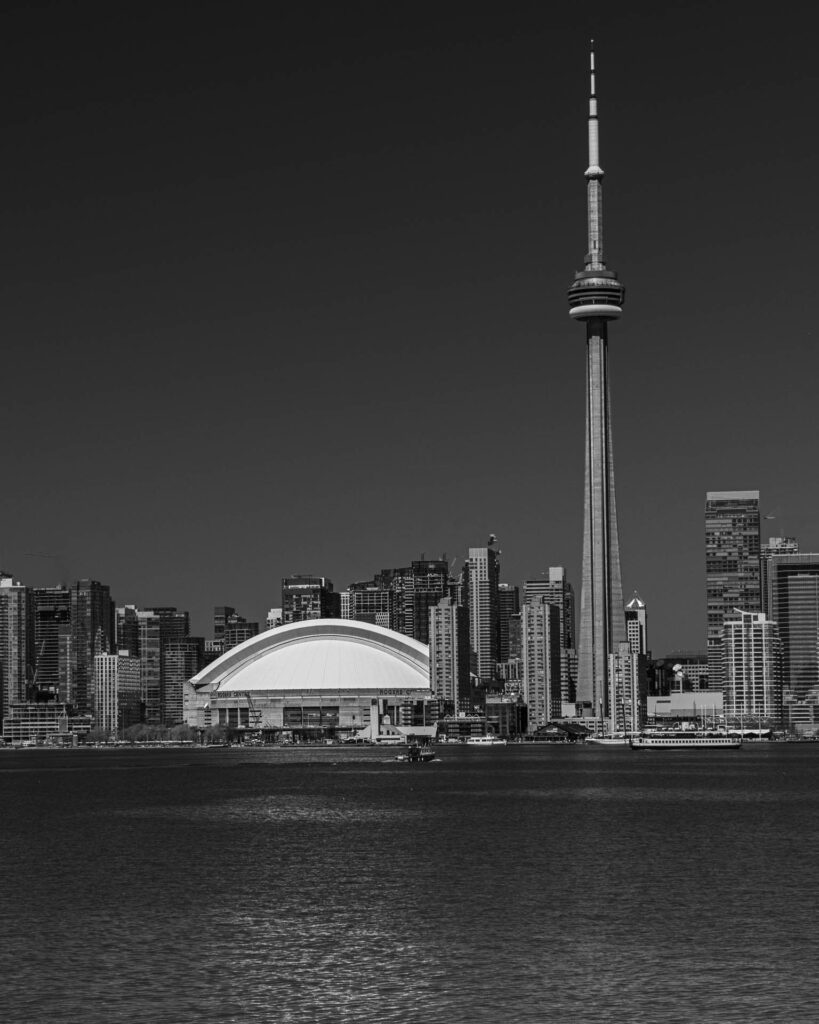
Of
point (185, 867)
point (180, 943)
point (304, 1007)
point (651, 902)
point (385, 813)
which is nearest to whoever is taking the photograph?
point (304, 1007)

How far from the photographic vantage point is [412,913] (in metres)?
51.7

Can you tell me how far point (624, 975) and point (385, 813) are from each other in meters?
54.7

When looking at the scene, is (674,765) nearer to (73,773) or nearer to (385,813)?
(73,773)

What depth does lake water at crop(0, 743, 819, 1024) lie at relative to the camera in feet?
127

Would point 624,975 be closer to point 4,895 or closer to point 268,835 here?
point 4,895

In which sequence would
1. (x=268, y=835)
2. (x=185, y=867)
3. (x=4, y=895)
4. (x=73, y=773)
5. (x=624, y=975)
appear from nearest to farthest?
(x=624, y=975), (x=4, y=895), (x=185, y=867), (x=268, y=835), (x=73, y=773)

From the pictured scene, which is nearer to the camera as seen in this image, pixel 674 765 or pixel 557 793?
pixel 557 793

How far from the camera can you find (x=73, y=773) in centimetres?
17712

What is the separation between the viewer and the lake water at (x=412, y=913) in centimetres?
3878

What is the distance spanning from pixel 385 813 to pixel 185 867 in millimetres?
31520

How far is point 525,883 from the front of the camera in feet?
191

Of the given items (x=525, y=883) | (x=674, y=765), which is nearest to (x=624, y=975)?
(x=525, y=883)

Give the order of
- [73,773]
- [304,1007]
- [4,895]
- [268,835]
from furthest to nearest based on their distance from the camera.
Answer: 1. [73,773]
2. [268,835]
3. [4,895]
4. [304,1007]

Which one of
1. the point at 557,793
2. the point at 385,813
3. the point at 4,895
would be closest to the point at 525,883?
the point at 4,895
